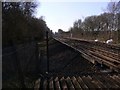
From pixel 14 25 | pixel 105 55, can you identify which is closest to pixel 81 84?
pixel 105 55

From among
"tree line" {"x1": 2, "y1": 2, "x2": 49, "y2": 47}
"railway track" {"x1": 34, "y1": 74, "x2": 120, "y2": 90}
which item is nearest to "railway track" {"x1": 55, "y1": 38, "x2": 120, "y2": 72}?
"railway track" {"x1": 34, "y1": 74, "x2": 120, "y2": 90}

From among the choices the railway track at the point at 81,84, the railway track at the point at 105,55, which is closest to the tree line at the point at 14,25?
the railway track at the point at 81,84

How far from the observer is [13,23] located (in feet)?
56.0

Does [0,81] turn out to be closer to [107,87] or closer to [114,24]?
[107,87]

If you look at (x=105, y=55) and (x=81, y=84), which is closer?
(x=81, y=84)

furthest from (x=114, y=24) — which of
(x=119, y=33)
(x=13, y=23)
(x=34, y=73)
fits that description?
(x=34, y=73)

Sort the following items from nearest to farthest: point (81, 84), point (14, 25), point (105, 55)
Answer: point (81, 84) < point (105, 55) < point (14, 25)

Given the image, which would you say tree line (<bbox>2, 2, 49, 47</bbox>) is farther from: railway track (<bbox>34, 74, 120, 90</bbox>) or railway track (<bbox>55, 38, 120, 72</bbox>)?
railway track (<bbox>55, 38, 120, 72</bbox>)

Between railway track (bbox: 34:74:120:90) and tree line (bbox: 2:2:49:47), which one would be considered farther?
tree line (bbox: 2:2:49:47)

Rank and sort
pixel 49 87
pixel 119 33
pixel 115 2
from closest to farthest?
A: pixel 49 87, pixel 119 33, pixel 115 2

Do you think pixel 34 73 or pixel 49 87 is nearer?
pixel 49 87

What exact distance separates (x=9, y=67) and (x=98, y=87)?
7.05ft

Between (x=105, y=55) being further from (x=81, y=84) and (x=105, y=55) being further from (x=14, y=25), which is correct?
(x=81, y=84)

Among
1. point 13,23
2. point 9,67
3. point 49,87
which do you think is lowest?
point 49,87
